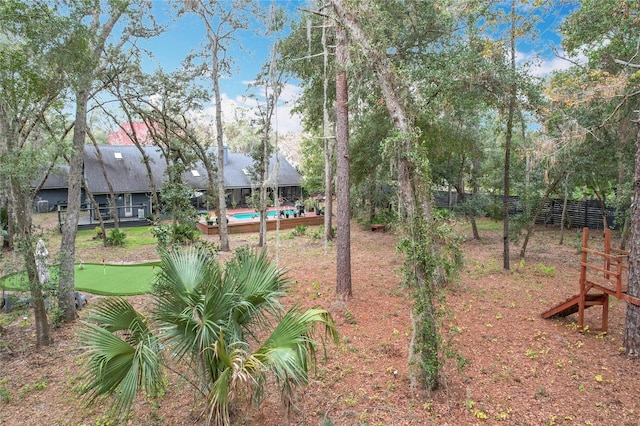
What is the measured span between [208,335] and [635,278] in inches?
219

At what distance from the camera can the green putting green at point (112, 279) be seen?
8.34m

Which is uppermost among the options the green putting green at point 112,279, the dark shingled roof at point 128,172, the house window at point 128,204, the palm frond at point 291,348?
the dark shingled roof at point 128,172

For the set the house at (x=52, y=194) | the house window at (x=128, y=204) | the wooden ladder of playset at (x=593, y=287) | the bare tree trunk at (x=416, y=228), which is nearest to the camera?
the bare tree trunk at (x=416, y=228)

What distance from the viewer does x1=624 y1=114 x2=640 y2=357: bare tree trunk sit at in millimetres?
4863

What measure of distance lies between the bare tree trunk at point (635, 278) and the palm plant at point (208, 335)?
14.3ft

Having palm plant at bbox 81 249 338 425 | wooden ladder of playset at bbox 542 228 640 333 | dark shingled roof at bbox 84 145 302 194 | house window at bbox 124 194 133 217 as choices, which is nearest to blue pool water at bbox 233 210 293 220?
dark shingled roof at bbox 84 145 302 194

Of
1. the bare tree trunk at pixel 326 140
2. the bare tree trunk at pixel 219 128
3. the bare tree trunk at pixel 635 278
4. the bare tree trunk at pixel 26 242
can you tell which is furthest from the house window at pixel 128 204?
the bare tree trunk at pixel 635 278

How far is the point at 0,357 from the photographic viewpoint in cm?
555

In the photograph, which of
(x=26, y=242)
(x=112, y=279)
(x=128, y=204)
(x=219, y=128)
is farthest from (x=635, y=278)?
(x=128, y=204)

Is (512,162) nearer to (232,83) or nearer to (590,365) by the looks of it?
(590,365)

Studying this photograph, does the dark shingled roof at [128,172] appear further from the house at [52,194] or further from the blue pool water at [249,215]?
the blue pool water at [249,215]

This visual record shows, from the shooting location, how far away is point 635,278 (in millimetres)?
4891

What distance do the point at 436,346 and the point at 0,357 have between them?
648 centimetres

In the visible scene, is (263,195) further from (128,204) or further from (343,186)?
(128,204)
